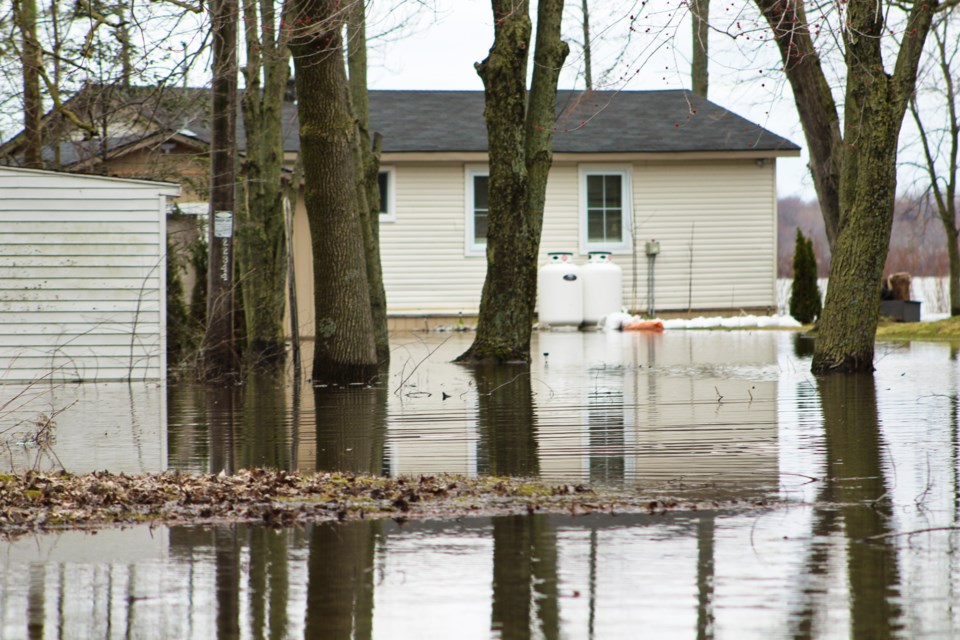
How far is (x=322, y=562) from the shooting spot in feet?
15.5

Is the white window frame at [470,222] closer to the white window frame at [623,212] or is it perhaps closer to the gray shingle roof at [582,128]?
the gray shingle roof at [582,128]

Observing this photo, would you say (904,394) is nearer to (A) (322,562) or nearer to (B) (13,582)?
(A) (322,562)

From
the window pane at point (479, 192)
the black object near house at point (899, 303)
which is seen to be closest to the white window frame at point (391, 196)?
the window pane at point (479, 192)

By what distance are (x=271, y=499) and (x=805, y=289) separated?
24.3 meters

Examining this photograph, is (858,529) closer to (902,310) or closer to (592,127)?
(902,310)

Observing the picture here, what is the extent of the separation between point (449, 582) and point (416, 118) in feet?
89.3

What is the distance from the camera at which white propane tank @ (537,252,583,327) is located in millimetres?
28906

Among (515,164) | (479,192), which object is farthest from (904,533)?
(479,192)

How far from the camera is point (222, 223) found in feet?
48.2

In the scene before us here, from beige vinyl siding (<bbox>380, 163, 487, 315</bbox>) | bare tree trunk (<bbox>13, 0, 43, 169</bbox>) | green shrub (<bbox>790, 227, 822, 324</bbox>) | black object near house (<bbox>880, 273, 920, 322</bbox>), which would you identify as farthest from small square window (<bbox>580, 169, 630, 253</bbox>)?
bare tree trunk (<bbox>13, 0, 43, 169</bbox>)

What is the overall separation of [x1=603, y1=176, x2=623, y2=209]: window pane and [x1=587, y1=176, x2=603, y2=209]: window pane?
114 mm

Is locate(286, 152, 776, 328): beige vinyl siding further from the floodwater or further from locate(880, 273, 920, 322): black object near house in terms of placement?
the floodwater

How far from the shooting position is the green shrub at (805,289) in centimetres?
2873

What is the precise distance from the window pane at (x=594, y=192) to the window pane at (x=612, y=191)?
11 centimetres
